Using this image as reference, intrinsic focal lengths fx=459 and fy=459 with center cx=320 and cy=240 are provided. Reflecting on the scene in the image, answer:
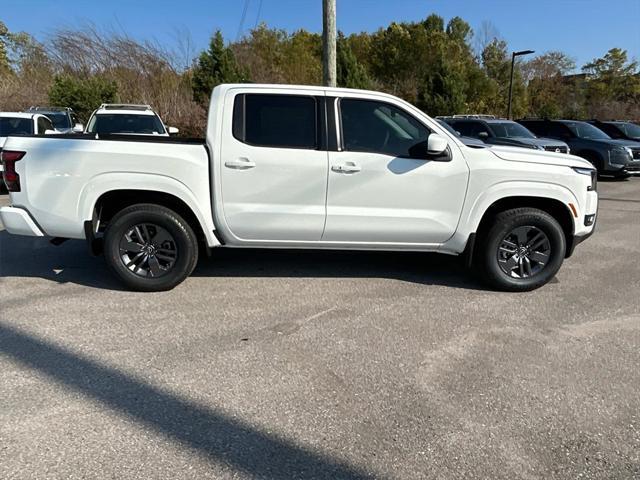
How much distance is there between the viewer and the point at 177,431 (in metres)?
2.51

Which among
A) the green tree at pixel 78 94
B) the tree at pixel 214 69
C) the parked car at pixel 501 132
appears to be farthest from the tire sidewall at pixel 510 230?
the green tree at pixel 78 94

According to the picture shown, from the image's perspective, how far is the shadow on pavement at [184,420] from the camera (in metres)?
2.28

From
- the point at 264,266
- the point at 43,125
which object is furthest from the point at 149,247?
the point at 43,125

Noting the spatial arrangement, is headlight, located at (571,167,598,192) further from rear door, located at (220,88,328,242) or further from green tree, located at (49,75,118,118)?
green tree, located at (49,75,118,118)

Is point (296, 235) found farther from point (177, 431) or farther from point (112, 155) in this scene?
point (177, 431)

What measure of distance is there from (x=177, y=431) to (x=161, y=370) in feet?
2.31

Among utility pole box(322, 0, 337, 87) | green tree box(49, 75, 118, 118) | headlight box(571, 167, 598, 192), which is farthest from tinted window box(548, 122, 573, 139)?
green tree box(49, 75, 118, 118)

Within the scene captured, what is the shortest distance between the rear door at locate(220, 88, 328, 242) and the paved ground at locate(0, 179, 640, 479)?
29.9 inches

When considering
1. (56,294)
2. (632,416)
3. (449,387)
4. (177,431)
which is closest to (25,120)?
(56,294)

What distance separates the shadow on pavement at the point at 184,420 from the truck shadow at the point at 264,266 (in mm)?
1496

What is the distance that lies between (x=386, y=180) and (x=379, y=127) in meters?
0.53

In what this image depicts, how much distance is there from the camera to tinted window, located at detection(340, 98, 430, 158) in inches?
172

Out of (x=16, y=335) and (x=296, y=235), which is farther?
(x=296, y=235)

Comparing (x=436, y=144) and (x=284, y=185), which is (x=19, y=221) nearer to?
(x=284, y=185)
